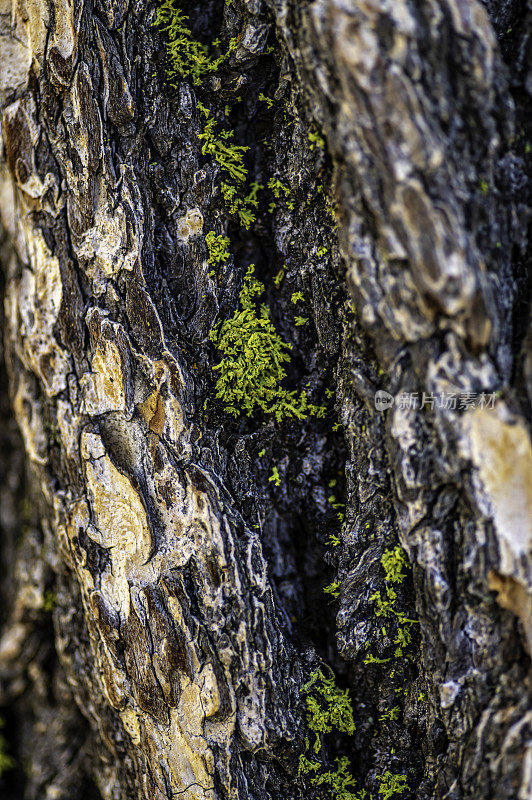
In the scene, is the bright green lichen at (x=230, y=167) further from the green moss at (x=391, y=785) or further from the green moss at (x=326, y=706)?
the green moss at (x=391, y=785)

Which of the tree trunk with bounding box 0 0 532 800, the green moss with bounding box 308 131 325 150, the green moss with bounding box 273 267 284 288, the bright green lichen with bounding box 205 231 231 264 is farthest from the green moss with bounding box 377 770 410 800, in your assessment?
the green moss with bounding box 308 131 325 150

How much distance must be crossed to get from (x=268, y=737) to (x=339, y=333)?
1.23 meters

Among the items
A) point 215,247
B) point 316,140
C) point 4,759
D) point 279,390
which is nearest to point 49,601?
point 4,759

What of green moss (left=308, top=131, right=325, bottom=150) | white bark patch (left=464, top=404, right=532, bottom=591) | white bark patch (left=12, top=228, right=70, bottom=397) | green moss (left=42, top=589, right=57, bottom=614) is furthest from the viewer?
green moss (left=42, top=589, right=57, bottom=614)

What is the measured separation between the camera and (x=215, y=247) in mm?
1648

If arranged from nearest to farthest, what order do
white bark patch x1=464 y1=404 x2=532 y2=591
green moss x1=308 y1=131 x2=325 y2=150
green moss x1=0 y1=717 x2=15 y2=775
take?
white bark patch x1=464 y1=404 x2=532 y2=591 < green moss x1=308 y1=131 x2=325 y2=150 < green moss x1=0 y1=717 x2=15 y2=775

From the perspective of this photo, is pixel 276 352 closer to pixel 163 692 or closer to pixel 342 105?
pixel 342 105

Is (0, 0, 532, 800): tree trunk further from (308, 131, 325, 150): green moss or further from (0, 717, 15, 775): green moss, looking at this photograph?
(0, 717, 15, 775): green moss

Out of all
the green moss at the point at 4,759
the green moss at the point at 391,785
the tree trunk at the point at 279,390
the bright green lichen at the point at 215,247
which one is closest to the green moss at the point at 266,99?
the tree trunk at the point at 279,390

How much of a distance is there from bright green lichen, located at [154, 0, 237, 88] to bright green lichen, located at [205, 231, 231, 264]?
48 centimetres

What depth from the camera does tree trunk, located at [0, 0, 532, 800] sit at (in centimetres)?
129

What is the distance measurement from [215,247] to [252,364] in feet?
1.28

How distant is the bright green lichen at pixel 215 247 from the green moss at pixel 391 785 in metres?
1.71

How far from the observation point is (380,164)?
4.08 feet
